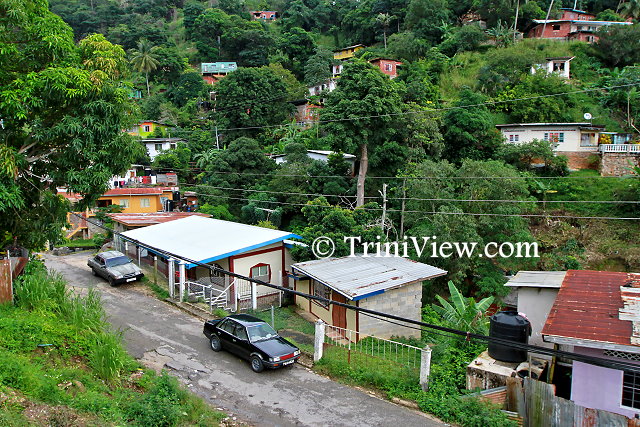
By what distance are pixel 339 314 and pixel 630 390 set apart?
383 inches

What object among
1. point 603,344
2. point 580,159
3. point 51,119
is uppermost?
point 51,119

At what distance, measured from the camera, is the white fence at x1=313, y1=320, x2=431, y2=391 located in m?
11.1

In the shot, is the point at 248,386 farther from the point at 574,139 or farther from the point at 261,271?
the point at 574,139

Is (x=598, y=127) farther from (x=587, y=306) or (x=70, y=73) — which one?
(x=70, y=73)

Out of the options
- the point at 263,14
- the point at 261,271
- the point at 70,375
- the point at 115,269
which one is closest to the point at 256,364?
the point at 70,375

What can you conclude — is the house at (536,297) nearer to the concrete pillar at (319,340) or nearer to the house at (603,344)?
the house at (603,344)

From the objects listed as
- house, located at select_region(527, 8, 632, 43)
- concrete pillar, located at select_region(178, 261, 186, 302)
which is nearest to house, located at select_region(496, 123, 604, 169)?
house, located at select_region(527, 8, 632, 43)

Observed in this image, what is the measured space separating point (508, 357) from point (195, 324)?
1040 centimetres

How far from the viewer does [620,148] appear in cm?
3459

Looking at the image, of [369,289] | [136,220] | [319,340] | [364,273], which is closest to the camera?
[319,340]

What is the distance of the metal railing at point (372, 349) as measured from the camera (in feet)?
42.1

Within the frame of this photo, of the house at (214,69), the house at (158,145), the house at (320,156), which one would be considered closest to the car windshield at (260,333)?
the house at (320,156)

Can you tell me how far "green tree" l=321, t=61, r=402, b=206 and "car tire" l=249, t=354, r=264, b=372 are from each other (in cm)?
1809

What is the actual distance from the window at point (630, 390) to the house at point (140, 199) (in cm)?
3648
